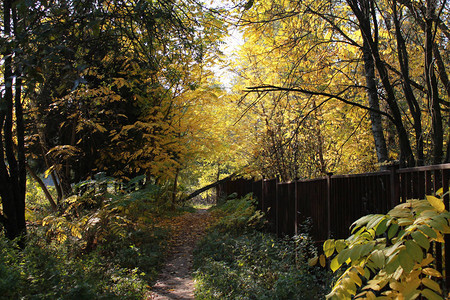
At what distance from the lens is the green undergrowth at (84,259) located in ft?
13.8

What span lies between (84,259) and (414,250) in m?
6.40

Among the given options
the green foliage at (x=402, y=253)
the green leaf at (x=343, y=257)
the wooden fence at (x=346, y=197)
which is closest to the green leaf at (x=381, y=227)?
the green foliage at (x=402, y=253)

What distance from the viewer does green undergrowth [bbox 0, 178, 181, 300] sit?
166 inches

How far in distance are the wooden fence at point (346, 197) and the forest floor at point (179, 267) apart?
7.45 feet

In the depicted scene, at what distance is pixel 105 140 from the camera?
12.2 m

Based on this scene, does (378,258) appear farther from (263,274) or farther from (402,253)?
(263,274)

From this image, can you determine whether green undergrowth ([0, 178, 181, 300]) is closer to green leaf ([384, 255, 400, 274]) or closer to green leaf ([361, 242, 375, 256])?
green leaf ([361, 242, 375, 256])

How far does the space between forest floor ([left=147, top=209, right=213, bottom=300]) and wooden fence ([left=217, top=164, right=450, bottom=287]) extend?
227cm

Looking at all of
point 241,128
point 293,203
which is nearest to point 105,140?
point 241,128

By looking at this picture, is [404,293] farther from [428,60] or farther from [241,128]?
[241,128]

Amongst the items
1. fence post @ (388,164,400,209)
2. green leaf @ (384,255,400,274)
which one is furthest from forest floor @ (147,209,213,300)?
green leaf @ (384,255,400,274)

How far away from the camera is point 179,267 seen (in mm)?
8336

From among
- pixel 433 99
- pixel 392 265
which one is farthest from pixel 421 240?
pixel 433 99

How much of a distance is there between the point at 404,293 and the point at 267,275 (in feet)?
13.4
